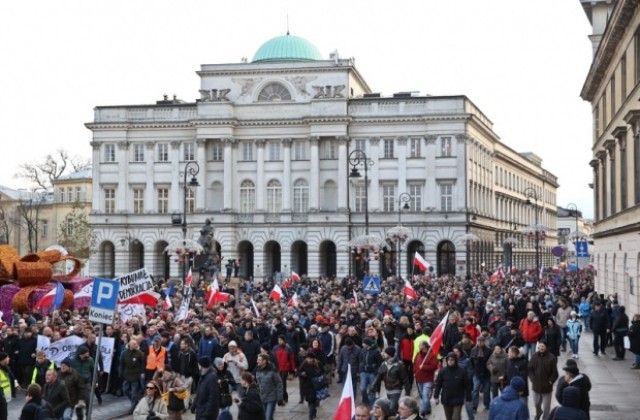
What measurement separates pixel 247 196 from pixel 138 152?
10.2 meters

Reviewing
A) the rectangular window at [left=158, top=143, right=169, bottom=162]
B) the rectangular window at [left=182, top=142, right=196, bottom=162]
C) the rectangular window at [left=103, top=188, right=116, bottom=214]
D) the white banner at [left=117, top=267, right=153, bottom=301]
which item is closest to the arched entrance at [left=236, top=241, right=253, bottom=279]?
the rectangular window at [left=182, top=142, right=196, bottom=162]

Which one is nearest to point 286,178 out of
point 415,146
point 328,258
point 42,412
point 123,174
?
point 328,258

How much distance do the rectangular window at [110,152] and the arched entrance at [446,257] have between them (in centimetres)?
2825

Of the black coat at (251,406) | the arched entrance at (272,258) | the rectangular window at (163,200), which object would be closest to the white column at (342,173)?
the arched entrance at (272,258)

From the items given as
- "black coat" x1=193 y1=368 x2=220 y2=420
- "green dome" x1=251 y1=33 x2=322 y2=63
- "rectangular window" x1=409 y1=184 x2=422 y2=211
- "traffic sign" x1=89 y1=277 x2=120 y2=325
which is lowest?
"black coat" x1=193 y1=368 x2=220 y2=420

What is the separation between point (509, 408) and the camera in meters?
13.5

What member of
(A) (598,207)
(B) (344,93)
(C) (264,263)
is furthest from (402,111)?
(A) (598,207)

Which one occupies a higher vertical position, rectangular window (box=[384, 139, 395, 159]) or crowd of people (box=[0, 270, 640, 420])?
rectangular window (box=[384, 139, 395, 159])

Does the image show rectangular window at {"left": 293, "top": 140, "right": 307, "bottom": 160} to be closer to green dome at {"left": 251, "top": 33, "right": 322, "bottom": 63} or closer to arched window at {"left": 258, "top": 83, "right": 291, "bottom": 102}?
arched window at {"left": 258, "top": 83, "right": 291, "bottom": 102}

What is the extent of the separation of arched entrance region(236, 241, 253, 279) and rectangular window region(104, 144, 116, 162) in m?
13.2

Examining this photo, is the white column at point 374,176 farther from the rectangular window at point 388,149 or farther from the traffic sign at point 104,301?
the traffic sign at point 104,301

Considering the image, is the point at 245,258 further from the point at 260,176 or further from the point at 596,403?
the point at 596,403

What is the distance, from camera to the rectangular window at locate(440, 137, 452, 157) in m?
76.4

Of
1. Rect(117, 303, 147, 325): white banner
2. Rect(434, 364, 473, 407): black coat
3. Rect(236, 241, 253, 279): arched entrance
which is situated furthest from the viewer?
Rect(236, 241, 253, 279): arched entrance
